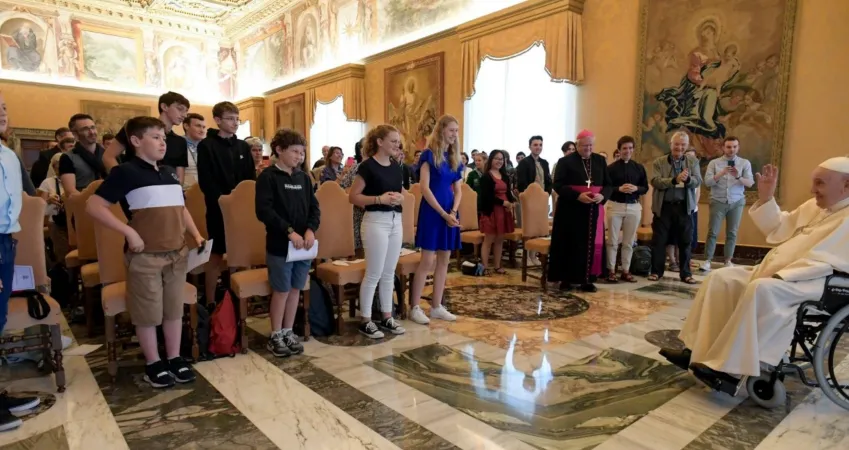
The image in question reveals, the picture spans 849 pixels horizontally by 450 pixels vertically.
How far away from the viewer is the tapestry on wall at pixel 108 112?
48.3 ft

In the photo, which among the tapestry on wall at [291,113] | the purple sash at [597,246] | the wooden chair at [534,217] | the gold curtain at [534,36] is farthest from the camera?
the tapestry on wall at [291,113]

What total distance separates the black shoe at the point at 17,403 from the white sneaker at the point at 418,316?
2298mm

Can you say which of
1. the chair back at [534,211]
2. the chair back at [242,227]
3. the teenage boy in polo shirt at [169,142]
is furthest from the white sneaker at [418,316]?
the teenage boy in polo shirt at [169,142]

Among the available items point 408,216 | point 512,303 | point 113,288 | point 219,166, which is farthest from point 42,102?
point 512,303

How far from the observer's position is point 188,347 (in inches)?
120

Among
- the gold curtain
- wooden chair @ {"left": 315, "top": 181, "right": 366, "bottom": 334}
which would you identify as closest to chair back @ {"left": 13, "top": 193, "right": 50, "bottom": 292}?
wooden chair @ {"left": 315, "top": 181, "right": 366, "bottom": 334}

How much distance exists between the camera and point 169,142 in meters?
3.63

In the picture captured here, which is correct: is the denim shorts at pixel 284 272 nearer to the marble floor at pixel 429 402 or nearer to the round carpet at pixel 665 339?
the marble floor at pixel 429 402

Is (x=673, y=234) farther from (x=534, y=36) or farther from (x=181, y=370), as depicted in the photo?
(x=181, y=370)

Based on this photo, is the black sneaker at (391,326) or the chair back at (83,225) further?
the black sneaker at (391,326)

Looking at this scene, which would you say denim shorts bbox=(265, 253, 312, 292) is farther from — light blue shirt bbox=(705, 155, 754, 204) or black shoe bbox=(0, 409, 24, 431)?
light blue shirt bbox=(705, 155, 754, 204)

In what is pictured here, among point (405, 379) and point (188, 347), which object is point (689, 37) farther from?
point (188, 347)

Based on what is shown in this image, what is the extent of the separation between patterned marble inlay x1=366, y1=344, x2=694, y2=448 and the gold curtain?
18.7 ft

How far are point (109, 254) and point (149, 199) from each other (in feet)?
2.34
